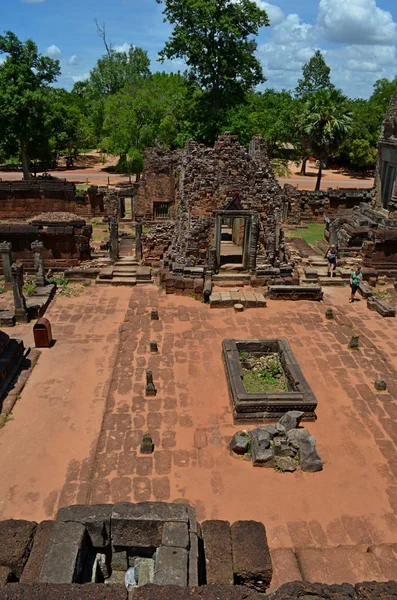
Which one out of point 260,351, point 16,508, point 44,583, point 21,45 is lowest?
point 16,508

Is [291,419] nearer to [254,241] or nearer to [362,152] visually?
[254,241]

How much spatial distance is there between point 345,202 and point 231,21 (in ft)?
58.1

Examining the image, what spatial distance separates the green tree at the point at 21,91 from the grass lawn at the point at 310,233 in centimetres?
2513

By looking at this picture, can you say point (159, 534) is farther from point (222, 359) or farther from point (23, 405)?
point (222, 359)

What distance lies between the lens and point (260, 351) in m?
13.8

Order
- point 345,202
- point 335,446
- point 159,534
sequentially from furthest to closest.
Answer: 1. point 345,202
2. point 335,446
3. point 159,534

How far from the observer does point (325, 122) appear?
3484cm

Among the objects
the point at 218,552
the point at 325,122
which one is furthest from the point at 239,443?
the point at 325,122

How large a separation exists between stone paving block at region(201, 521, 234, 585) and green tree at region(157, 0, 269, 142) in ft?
119

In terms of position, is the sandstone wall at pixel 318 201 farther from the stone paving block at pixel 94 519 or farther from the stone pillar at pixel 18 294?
the stone paving block at pixel 94 519

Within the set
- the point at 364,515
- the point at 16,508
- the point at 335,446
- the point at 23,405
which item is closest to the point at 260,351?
the point at 335,446

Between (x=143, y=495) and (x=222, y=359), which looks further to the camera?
(x=222, y=359)

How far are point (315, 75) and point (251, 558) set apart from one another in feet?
295

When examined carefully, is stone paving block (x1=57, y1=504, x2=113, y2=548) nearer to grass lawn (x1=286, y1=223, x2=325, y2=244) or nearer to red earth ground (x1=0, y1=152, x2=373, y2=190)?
grass lawn (x1=286, y1=223, x2=325, y2=244)
